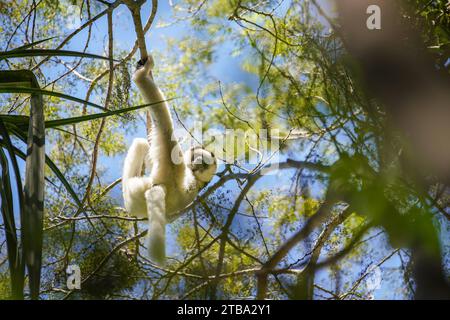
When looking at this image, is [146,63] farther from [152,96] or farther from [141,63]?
[152,96]

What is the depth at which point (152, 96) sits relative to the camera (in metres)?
2.61

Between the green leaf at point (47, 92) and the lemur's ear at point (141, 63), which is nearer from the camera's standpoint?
the green leaf at point (47, 92)

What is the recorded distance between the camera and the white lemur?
8.54 feet

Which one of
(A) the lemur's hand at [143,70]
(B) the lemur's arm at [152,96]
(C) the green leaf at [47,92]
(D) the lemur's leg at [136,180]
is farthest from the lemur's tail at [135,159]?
(C) the green leaf at [47,92]

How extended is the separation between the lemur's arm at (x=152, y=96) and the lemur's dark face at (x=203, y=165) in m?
0.19

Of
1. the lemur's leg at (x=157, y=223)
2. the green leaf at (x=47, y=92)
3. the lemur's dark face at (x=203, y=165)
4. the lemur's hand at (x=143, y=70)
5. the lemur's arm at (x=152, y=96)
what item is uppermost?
the lemur's hand at (x=143, y=70)

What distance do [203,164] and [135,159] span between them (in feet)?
1.57

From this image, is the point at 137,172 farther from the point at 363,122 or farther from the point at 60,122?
the point at 363,122

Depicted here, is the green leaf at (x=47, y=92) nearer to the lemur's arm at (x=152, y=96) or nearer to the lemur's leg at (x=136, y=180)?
the lemur's arm at (x=152, y=96)

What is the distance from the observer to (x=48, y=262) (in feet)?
9.45

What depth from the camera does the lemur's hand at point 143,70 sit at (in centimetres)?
259

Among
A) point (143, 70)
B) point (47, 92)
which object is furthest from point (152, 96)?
point (47, 92)

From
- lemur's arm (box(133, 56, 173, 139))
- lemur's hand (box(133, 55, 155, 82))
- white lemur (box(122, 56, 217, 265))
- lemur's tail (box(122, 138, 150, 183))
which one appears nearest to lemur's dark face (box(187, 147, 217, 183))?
white lemur (box(122, 56, 217, 265))

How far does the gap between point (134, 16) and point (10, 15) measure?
116 cm
